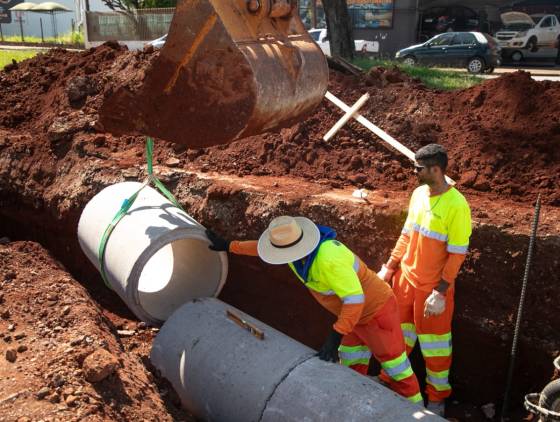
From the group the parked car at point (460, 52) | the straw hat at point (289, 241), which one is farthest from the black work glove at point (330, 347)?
the parked car at point (460, 52)

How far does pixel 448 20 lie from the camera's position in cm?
2705

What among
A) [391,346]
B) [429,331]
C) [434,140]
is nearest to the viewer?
[391,346]

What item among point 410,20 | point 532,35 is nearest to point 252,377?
point 532,35

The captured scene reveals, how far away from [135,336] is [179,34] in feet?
11.0

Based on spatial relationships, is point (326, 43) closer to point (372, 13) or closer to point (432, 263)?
point (372, 13)

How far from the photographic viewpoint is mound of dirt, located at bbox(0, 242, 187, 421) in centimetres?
350

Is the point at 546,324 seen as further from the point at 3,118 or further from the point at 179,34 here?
the point at 3,118

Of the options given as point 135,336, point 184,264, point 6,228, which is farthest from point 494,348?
point 6,228

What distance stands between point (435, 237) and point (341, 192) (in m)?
1.63

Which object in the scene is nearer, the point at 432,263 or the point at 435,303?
the point at 435,303

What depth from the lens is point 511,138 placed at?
20.3ft

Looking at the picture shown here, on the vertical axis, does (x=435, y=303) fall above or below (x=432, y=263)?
below

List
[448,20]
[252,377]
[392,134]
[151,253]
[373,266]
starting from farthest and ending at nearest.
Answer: [448,20] < [392,134] < [373,266] < [151,253] < [252,377]

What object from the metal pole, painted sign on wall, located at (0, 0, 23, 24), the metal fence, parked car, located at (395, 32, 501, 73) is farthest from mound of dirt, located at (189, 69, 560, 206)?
painted sign on wall, located at (0, 0, 23, 24)
